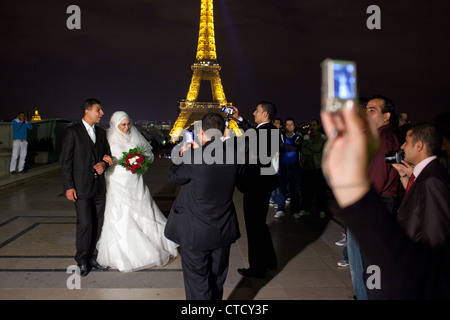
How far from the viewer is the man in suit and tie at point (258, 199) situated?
417 cm

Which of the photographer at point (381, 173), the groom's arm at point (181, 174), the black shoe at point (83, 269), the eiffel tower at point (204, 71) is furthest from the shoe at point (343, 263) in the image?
the eiffel tower at point (204, 71)

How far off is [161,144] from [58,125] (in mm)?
15634

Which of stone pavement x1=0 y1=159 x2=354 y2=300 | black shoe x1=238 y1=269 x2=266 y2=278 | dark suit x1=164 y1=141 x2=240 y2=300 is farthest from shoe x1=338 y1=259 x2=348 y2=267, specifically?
dark suit x1=164 y1=141 x2=240 y2=300

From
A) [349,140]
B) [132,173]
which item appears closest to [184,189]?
[132,173]

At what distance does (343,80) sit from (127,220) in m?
4.12

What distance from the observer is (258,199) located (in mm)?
4234

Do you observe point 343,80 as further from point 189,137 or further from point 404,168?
point 189,137

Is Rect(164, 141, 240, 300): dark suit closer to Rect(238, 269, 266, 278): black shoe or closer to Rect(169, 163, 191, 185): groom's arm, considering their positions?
Rect(169, 163, 191, 185): groom's arm

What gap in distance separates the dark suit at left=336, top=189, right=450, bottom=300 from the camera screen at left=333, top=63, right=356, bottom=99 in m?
0.23

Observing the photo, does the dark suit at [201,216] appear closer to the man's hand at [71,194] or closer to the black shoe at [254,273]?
the black shoe at [254,273]

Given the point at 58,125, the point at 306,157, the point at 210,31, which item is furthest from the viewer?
the point at 210,31

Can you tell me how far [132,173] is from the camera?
4625 mm
